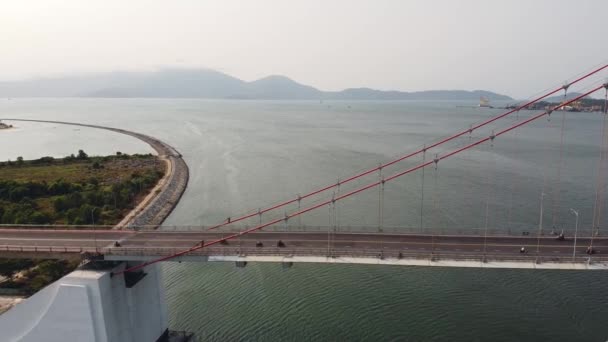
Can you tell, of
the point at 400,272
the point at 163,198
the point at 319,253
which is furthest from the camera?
the point at 163,198

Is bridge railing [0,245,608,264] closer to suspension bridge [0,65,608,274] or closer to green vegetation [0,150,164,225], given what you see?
suspension bridge [0,65,608,274]

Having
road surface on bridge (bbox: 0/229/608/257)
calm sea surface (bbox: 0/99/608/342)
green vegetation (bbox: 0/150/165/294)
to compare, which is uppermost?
road surface on bridge (bbox: 0/229/608/257)

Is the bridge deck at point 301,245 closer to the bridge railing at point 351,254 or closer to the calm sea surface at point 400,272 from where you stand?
the bridge railing at point 351,254

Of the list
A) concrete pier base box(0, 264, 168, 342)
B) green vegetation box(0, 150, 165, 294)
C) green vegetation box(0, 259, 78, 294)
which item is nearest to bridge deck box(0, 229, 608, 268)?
concrete pier base box(0, 264, 168, 342)

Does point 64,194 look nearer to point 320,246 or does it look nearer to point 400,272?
point 320,246

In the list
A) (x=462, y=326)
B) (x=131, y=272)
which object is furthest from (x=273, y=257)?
(x=462, y=326)

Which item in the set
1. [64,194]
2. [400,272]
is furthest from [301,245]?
[64,194]
